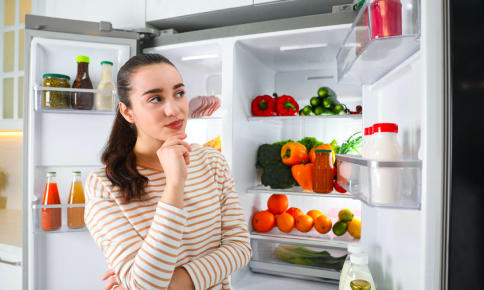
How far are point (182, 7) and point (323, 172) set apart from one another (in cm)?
114

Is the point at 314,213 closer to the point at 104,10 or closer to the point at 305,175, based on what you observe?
the point at 305,175

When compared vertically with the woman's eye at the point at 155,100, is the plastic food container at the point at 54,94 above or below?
above

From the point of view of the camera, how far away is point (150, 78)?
886 mm

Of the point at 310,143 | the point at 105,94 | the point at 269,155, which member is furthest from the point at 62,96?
the point at 310,143

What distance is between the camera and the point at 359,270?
42.9 inches

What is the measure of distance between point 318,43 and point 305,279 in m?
1.22

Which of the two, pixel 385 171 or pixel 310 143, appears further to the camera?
pixel 310 143

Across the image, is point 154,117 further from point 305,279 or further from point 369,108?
point 305,279

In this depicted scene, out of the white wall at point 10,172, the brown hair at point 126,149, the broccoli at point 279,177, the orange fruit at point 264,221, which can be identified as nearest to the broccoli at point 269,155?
the broccoli at point 279,177

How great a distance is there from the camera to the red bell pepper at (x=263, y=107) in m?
1.77

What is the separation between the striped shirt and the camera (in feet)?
2.48

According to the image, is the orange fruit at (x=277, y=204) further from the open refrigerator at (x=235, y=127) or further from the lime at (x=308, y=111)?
the lime at (x=308, y=111)

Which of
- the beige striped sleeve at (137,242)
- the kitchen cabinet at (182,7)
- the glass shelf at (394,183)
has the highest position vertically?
the kitchen cabinet at (182,7)

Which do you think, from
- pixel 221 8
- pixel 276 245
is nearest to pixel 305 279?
pixel 276 245
